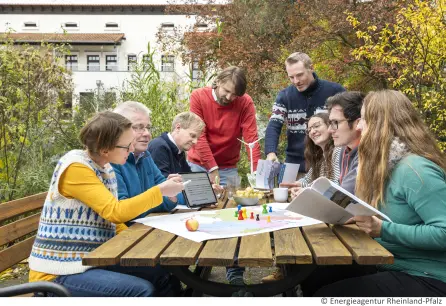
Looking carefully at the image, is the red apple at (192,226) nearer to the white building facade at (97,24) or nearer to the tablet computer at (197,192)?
the tablet computer at (197,192)

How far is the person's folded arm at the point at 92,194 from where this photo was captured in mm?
2096

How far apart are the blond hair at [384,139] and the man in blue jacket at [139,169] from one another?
1142mm

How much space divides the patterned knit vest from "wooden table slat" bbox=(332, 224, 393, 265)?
1024 millimetres

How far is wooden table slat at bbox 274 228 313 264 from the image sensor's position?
1661mm

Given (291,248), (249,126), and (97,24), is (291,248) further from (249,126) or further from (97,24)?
(97,24)

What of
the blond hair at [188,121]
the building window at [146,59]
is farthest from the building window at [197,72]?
the blond hair at [188,121]

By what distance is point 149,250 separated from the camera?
1794 mm

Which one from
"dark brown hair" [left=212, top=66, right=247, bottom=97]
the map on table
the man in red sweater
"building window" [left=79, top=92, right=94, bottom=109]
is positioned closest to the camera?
the map on table

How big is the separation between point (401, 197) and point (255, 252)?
2.15 ft

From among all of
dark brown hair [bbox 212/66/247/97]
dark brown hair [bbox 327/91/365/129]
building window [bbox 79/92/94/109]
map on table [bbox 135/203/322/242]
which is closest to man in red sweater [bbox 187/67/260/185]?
dark brown hair [bbox 212/66/247/97]

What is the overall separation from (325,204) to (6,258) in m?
1.53

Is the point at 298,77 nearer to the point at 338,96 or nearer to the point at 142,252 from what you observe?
the point at 338,96

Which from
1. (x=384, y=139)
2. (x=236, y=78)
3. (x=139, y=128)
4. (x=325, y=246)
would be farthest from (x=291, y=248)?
(x=236, y=78)

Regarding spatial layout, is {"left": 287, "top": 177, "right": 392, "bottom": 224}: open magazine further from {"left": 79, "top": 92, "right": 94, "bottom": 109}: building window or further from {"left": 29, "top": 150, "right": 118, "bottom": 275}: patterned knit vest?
{"left": 79, "top": 92, "right": 94, "bottom": 109}: building window
